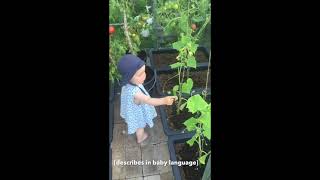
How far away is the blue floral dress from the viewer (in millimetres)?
1360

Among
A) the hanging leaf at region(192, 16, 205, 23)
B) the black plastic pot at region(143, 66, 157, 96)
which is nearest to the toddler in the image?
the black plastic pot at region(143, 66, 157, 96)

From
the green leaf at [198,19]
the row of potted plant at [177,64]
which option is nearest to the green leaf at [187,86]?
the row of potted plant at [177,64]

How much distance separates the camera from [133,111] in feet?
4.59

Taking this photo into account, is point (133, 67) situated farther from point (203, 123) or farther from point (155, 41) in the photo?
point (155, 41)

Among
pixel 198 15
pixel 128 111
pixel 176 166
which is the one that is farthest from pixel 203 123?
pixel 198 15

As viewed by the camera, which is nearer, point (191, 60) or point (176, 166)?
point (176, 166)

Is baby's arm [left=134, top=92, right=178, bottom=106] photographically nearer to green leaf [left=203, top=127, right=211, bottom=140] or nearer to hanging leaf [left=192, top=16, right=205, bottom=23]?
green leaf [left=203, top=127, right=211, bottom=140]

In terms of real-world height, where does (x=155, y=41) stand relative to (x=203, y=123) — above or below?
above

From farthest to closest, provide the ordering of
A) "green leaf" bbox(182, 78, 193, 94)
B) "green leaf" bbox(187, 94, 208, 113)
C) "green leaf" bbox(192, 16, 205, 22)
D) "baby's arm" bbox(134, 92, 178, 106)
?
"green leaf" bbox(192, 16, 205, 22) < "green leaf" bbox(182, 78, 193, 94) < "baby's arm" bbox(134, 92, 178, 106) < "green leaf" bbox(187, 94, 208, 113)

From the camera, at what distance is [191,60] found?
151 centimetres

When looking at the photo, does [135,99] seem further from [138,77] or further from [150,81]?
→ [150,81]

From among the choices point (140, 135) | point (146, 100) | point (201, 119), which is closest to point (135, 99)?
point (146, 100)

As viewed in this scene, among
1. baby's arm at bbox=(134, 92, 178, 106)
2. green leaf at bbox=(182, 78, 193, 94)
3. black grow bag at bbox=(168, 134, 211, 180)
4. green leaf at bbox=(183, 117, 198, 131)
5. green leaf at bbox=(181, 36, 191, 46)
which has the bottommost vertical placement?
black grow bag at bbox=(168, 134, 211, 180)

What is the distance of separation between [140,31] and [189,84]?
0.46 metres
